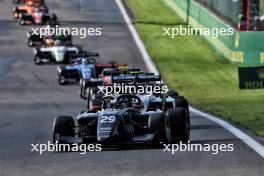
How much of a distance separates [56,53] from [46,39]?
268 centimetres

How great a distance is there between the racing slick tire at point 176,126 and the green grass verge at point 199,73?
9.21 feet

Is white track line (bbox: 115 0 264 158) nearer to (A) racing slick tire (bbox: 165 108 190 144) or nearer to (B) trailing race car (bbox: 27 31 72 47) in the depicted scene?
(A) racing slick tire (bbox: 165 108 190 144)

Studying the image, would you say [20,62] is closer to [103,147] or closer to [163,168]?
[103,147]

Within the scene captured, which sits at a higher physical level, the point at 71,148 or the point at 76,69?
the point at 76,69

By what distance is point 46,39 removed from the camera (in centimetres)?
4694

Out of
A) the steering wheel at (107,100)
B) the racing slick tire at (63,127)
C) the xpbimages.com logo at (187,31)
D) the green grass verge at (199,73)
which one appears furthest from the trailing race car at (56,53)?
the racing slick tire at (63,127)

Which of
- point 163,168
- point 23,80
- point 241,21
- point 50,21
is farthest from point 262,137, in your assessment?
point 50,21

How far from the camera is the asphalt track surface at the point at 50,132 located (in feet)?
52.3

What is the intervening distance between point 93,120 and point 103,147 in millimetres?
1086

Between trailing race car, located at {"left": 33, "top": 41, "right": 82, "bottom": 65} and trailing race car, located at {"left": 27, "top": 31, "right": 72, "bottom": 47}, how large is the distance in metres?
0.41

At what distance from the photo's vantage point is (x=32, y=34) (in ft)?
167

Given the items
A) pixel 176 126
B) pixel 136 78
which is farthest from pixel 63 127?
pixel 136 78

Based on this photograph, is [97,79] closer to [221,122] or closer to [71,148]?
[221,122]

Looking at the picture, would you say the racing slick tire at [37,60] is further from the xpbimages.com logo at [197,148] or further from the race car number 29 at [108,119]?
the xpbimages.com logo at [197,148]
